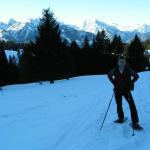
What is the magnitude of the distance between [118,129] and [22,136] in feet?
9.47

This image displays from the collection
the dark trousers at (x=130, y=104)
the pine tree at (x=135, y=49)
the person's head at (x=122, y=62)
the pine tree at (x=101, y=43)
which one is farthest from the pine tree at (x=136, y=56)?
the person's head at (x=122, y=62)

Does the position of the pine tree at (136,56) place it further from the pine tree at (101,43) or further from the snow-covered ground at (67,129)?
the snow-covered ground at (67,129)

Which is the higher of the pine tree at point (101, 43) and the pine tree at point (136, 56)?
the pine tree at point (101, 43)

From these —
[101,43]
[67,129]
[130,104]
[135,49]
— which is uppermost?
[101,43]

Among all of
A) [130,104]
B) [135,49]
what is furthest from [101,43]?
[130,104]

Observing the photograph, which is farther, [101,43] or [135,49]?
[101,43]

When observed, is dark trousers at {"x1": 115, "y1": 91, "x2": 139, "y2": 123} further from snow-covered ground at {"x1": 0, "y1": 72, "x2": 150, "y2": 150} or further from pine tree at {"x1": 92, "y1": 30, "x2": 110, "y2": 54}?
pine tree at {"x1": 92, "y1": 30, "x2": 110, "y2": 54}

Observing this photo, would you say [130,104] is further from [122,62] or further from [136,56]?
[136,56]

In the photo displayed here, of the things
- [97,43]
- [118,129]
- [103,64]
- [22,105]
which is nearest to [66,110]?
[22,105]

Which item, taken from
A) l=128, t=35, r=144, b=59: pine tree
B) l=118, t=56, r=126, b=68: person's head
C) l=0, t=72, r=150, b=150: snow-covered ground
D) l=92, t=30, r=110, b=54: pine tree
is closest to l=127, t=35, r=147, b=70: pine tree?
l=128, t=35, r=144, b=59: pine tree

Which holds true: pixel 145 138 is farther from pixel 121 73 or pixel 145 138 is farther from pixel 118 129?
pixel 121 73

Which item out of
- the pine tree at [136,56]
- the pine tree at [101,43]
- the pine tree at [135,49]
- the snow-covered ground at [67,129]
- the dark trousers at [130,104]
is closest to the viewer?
the snow-covered ground at [67,129]

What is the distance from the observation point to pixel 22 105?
17.0 m

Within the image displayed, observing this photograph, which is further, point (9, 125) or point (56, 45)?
point (56, 45)
